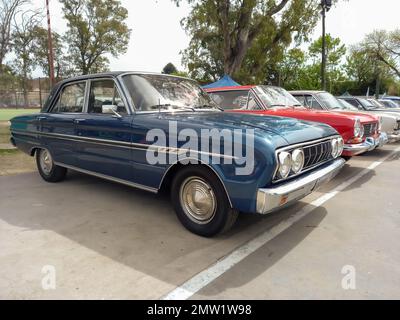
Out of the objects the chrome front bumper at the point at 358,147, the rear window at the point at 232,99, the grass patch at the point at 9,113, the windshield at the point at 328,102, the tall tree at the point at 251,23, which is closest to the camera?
the chrome front bumper at the point at 358,147

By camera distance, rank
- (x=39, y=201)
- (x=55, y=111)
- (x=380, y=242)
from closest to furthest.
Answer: (x=380, y=242) → (x=39, y=201) → (x=55, y=111)

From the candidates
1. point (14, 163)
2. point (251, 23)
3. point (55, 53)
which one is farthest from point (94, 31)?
point (14, 163)

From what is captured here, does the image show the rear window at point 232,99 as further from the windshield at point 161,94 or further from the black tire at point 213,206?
the black tire at point 213,206

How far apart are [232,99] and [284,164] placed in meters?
3.74

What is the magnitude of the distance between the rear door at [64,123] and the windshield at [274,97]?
3194 millimetres

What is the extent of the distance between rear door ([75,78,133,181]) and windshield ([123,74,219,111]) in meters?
0.17

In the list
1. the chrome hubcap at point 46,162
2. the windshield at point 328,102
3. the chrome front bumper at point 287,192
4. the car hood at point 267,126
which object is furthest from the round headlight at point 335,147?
the chrome hubcap at point 46,162

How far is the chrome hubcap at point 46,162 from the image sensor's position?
5.07 metres

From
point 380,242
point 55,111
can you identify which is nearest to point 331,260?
point 380,242

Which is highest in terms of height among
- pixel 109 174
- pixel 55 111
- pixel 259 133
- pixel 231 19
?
pixel 231 19

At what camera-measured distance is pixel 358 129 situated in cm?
534
